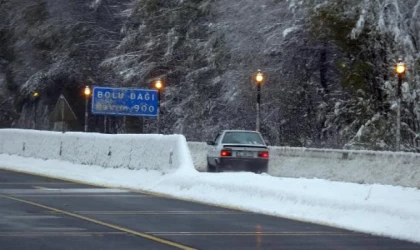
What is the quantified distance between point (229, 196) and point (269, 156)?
36.2 feet

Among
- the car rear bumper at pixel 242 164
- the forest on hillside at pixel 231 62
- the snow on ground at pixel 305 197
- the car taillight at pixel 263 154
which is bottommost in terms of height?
the snow on ground at pixel 305 197

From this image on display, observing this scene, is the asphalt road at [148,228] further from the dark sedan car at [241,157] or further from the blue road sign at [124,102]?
the blue road sign at [124,102]

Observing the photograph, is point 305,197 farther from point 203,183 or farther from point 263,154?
point 263,154

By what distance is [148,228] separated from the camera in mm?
16500

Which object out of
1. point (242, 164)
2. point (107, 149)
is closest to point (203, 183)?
point (242, 164)

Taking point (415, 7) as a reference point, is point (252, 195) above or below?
below

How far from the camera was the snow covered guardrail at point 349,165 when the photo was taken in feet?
88.2

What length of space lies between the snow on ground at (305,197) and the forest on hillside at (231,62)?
43.0ft

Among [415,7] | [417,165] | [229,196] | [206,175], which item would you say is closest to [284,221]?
[229,196]

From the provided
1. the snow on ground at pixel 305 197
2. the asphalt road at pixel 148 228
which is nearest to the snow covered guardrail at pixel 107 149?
the snow on ground at pixel 305 197

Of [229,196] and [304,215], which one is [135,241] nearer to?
[304,215]

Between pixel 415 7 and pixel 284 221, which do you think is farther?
pixel 415 7

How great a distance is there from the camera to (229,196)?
76.2 ft

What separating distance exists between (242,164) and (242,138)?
2.08 m
